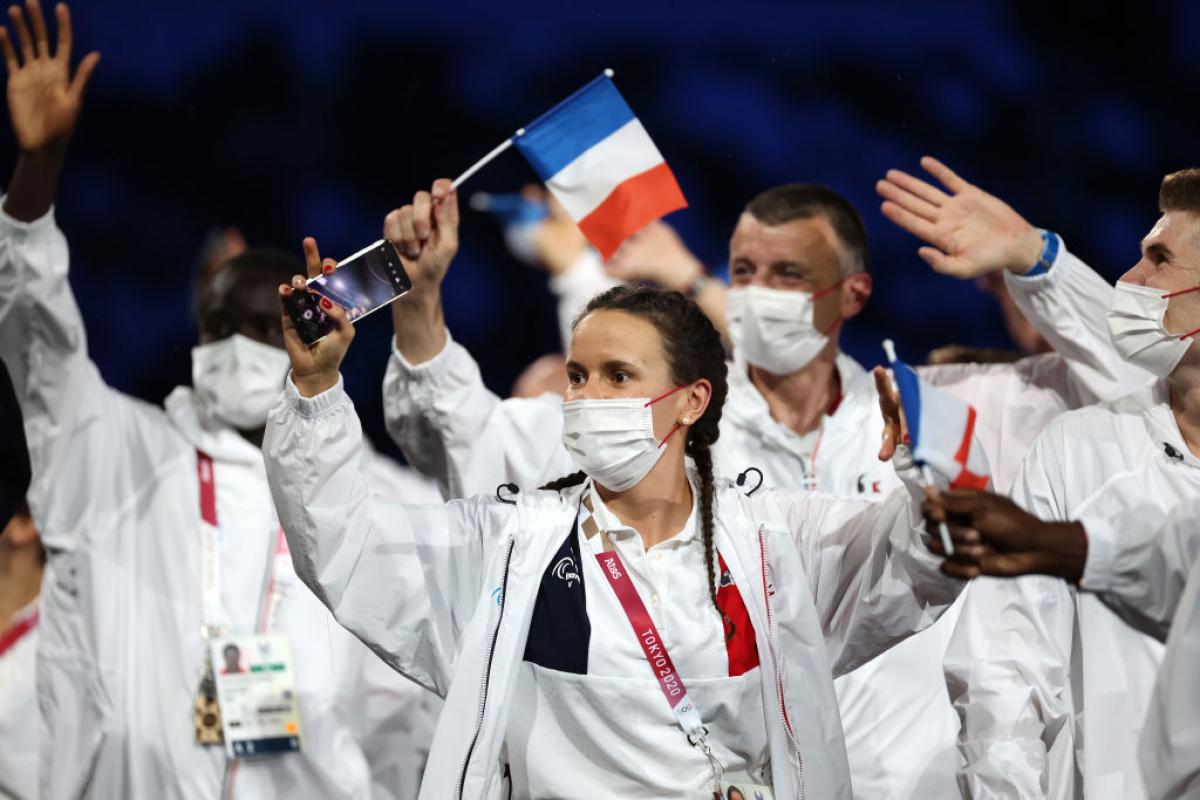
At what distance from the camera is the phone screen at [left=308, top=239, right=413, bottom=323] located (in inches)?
113

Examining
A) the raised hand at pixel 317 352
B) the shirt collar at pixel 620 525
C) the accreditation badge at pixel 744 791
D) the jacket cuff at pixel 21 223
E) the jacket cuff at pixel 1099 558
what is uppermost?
the jacket cuff at pixel 21 223

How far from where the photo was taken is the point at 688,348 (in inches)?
123

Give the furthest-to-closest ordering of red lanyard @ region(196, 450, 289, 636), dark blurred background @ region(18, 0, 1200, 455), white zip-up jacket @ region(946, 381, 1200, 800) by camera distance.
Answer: dark blurred background @ region(18, 0, 1200, 455), red lanyard @ region(196, 450, 289, 636), white zip-up jacket @ region(946, 381, 1200, 800)

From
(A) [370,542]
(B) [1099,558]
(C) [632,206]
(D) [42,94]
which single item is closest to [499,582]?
(A) [370,542]

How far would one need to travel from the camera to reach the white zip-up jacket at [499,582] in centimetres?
268

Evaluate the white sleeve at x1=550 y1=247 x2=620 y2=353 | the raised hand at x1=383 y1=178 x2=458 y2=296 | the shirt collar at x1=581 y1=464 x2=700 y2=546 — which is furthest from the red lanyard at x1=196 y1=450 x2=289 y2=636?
the white sleeve at x1=550 y1=247 x2=620 y2=353

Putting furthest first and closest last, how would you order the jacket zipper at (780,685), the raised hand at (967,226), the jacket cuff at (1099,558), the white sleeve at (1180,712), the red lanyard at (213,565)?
the red lanyard at (213,565) → the raised hand at (967,226) → the jacket zipper at (780,685) → the jacket cuff at (1099,558) → the white sleeve at (1180,712)

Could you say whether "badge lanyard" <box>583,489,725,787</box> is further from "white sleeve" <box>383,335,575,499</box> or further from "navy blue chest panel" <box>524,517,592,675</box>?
"white sleeve" <box>383,335,575,499</box>

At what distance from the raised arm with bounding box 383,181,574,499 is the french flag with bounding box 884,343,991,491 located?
53.6 inches

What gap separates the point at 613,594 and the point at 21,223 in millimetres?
1908

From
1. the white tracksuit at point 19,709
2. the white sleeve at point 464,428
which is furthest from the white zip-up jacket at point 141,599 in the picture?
the white sleeve at point 464,428

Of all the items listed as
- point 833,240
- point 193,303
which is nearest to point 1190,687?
point 833,240

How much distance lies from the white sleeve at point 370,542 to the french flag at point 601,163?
1.14 metres

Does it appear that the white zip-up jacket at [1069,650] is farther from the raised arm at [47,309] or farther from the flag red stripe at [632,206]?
the raised arm at [47,309]
